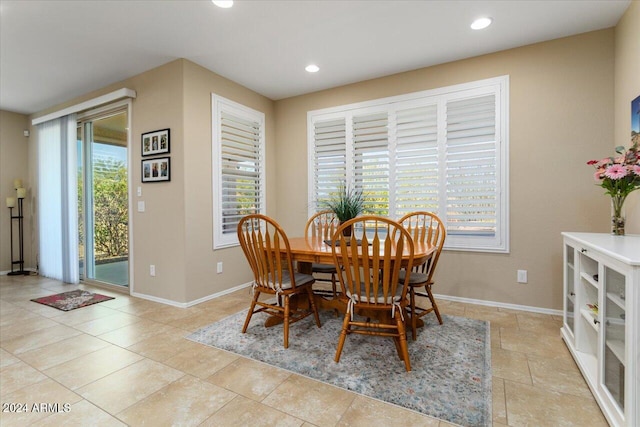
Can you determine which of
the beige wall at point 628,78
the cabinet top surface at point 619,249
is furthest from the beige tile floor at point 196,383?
the beige wall at point 628,78

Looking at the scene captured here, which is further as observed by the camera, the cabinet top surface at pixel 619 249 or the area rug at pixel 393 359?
the area rug at pixel 393 359

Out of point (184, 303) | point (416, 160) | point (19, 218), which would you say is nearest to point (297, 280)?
point (184, 303)

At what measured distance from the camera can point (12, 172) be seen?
16.2 ft

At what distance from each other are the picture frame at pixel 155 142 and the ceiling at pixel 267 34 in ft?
2.42

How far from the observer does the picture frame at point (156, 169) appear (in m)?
3.26

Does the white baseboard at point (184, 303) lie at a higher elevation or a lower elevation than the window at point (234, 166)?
lower

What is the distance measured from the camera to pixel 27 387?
1.76m

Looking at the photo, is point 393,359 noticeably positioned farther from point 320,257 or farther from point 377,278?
point 320,257

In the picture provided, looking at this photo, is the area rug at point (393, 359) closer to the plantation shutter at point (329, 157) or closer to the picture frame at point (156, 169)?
the picture frame at point (156, 169)

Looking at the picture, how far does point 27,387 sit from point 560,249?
4180mm

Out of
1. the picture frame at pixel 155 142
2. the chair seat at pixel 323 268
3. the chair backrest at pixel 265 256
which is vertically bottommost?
the chair seat at pixel 323 268

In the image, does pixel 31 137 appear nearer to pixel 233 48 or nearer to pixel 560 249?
pixel 233 48

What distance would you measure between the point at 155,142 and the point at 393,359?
320 cm

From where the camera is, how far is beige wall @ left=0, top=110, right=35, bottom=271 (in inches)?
190
